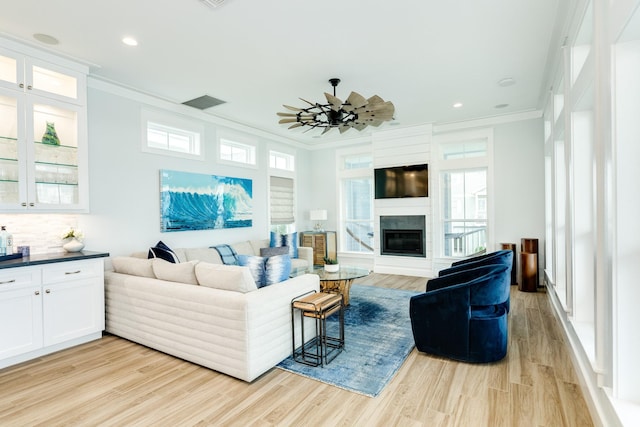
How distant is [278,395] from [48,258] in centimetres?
263

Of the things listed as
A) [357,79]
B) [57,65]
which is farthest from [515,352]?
[57,65]

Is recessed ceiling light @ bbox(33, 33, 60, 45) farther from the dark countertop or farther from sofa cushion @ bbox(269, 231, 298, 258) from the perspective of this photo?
sofa cushion @ bbox(269, 231, 298, 258)

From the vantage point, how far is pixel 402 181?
6.63 meters

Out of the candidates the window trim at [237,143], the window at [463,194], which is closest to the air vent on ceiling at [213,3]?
the window trim at [237,143]

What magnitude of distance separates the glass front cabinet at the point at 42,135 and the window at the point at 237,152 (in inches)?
93.0

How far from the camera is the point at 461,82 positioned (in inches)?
172

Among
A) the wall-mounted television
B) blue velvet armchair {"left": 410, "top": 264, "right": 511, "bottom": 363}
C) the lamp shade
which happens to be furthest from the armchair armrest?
blue velvet armchair {"left": 410, "top": 264, "right": 511, "bottom": 363}

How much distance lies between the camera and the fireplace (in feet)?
21.5

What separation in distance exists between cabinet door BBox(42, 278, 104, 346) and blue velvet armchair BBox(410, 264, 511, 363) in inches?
132

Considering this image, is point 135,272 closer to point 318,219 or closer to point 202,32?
point 202,32

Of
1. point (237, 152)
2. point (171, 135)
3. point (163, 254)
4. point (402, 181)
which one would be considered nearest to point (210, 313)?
point (163, 254)

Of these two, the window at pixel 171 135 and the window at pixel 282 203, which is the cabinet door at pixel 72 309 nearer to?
the window at pixel 171 135

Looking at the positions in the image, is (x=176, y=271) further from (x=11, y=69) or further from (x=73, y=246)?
(x=11, y=69)

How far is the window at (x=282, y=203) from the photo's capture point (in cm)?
686
